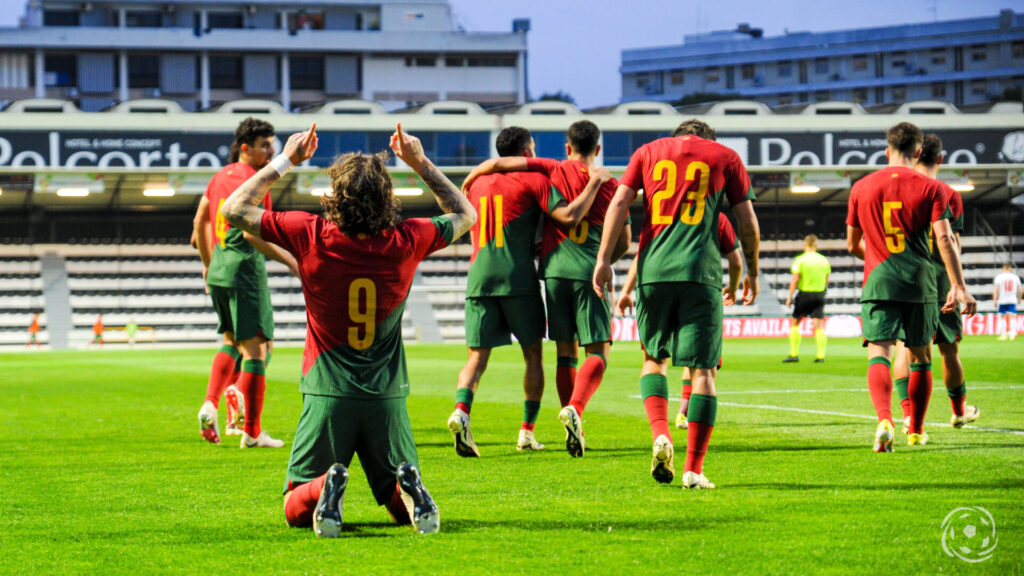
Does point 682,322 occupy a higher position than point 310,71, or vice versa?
point 310,71

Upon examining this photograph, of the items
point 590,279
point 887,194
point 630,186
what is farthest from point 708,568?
point 887,194

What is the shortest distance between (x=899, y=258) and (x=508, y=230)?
2.37 m

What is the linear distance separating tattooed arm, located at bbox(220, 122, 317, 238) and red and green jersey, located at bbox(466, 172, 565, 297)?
107 inches

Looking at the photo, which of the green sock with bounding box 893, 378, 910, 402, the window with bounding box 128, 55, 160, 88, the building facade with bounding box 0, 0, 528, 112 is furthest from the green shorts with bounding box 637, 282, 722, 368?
the window with bounding box 128, 55, 160, 88

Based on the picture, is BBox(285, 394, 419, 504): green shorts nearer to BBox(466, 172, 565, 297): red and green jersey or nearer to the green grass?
the green grass

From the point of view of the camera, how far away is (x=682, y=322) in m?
5.45

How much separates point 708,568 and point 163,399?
33.8ft

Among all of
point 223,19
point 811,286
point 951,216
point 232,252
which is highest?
point 223,19

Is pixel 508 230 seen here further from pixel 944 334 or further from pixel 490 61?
pixel 490 61

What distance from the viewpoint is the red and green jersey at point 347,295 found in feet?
14.1

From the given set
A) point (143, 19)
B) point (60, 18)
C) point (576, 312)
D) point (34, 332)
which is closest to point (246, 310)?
point (576, 312)

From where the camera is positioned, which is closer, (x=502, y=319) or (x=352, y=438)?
(x=352, y=438)

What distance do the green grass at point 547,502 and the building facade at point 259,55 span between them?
64.7 m

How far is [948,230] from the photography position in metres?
6.77
